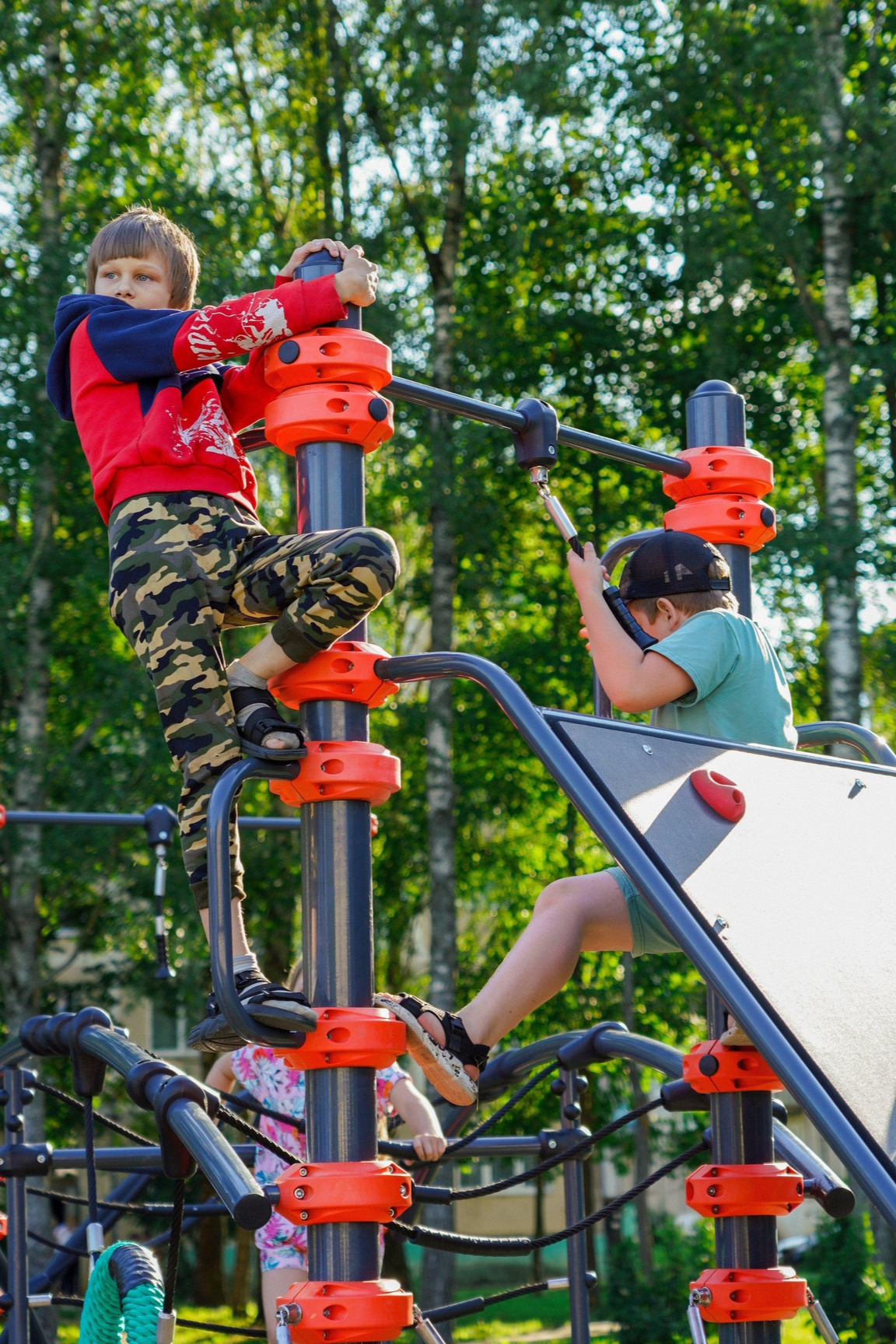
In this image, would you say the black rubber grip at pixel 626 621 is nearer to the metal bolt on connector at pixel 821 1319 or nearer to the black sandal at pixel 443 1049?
the black sandal at pixel 443 1049

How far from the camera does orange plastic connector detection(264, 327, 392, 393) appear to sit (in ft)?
8.04

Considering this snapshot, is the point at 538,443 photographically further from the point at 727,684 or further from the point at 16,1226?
the point at 16,1226

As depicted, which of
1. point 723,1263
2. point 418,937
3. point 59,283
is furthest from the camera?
point 418,937

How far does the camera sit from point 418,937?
69.6 ft

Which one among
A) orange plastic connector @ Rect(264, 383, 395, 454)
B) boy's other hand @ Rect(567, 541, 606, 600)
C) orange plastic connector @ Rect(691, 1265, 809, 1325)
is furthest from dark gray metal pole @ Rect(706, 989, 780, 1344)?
orange plastic connector @ Rect(264, 383, 395, 454)

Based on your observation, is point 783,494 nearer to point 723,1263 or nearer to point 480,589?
point 480,589

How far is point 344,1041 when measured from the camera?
2182 millimetres

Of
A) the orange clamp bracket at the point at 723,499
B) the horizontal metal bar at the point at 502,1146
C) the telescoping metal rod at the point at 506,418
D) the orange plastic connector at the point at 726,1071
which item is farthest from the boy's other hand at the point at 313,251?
the horizontal metal bar at the point at 502,1146

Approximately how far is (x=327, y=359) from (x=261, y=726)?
64cm

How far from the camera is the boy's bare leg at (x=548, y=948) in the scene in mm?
2434

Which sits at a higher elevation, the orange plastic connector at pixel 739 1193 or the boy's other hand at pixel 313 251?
the boy's other hand at pixel 313 251

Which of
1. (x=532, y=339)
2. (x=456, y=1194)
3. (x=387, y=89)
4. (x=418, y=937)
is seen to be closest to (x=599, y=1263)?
(x=418, y=937)

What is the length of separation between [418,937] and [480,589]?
9.53m

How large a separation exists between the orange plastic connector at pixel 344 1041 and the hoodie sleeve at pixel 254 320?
1132 mm
